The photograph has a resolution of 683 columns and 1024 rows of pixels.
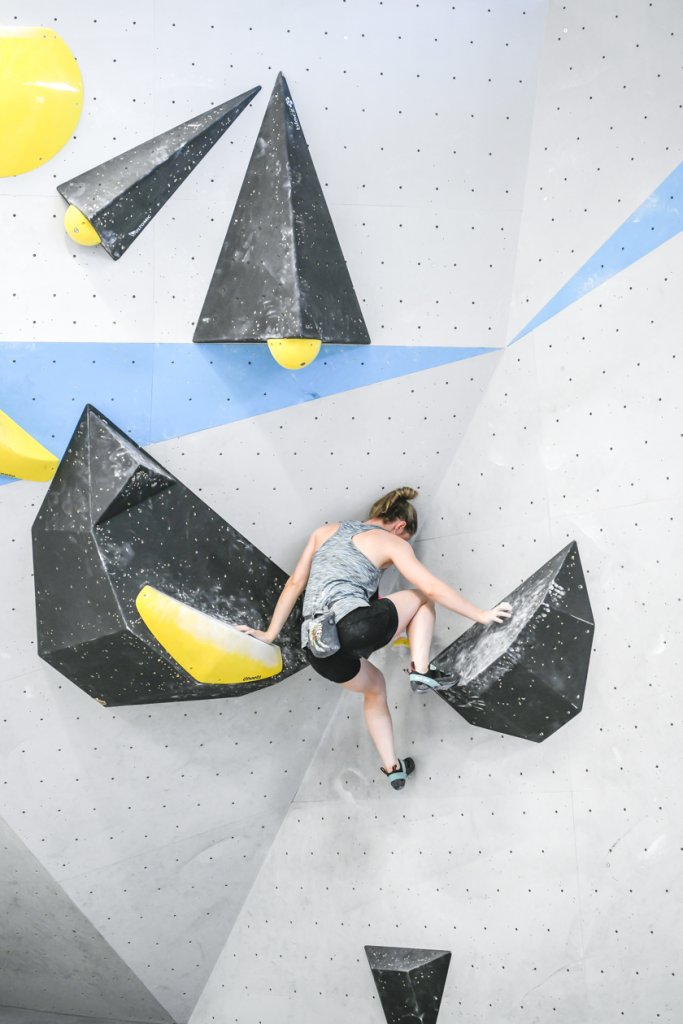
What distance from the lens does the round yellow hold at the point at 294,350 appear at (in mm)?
Answer: 3352

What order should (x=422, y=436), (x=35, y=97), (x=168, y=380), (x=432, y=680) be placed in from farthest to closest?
(x=422, y=436) < (x=168, y=380) < (x=432, y=680) < (x=35, y=97)

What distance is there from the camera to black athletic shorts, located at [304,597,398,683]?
133 inches

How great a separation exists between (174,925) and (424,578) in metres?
1.70

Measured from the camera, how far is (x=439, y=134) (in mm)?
3500

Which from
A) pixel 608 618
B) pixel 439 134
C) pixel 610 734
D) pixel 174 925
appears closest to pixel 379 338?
pixel 439 134

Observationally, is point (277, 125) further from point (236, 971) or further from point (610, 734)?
point (236, 971)

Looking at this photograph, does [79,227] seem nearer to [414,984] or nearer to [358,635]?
[358,635]

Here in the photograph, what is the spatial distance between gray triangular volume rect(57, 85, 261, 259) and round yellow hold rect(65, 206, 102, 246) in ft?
0.06

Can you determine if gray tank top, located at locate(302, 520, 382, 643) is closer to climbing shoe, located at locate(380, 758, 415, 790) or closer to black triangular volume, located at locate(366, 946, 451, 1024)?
climbing shoe, located at locate(380, 758, 415, 790)

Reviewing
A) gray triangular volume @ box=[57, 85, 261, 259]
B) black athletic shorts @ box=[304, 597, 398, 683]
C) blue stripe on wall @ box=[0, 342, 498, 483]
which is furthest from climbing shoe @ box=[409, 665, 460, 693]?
gray triangular volume @ box=[57, 85, 261, 259]

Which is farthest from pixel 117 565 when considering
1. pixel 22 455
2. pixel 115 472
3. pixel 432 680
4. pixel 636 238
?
pixel 636 238

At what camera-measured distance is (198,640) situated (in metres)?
3.36

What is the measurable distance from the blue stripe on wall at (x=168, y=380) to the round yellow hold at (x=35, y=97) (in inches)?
24.4

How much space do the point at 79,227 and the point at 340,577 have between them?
142 cm
